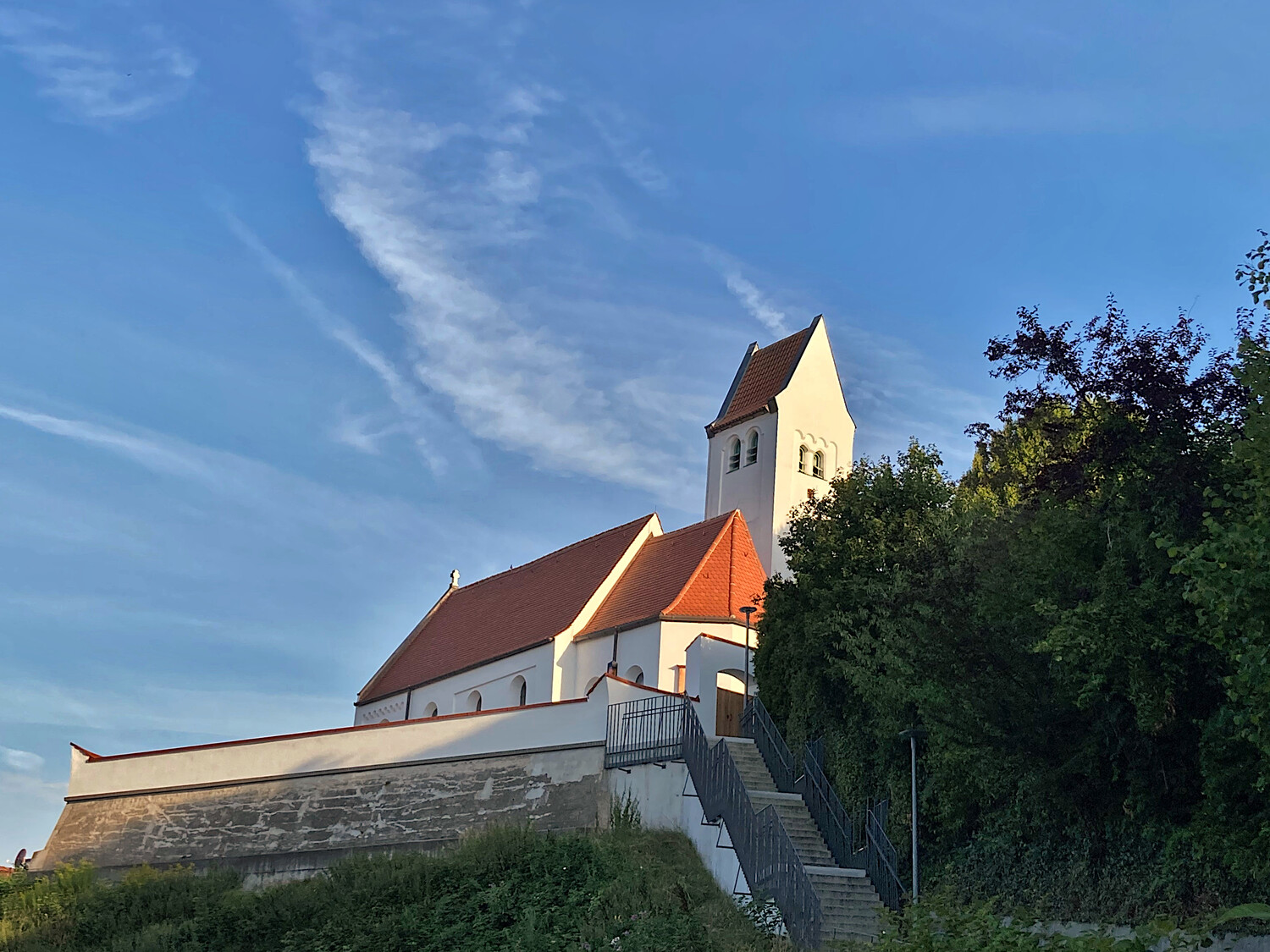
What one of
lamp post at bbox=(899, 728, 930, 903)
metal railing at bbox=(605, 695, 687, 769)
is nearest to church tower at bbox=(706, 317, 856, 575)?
metal railing at bbox=(605, 695, 687, 769)

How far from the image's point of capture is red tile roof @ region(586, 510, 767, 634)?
35.6m

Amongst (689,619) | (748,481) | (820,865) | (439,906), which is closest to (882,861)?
(820,865)

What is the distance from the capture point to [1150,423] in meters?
16.7

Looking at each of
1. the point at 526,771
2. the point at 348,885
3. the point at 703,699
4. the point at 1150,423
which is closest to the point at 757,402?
the point at 703,699

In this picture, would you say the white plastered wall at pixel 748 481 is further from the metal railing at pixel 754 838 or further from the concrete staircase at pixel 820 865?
the metal railing at pixel 754 838

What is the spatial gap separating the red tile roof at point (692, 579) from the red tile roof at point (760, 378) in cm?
996

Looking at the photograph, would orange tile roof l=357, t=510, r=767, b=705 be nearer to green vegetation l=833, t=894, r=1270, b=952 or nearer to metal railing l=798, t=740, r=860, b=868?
metal railing l=798, t=740, r=860, b=868

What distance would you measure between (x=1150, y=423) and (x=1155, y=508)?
1173 mm

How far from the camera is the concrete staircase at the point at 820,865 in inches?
734

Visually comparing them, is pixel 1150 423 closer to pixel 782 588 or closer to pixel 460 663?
pixel 782 588

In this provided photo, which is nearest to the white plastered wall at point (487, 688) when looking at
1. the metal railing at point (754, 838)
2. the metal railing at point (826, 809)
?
the metal railing at point (754, 838)

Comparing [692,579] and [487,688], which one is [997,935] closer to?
[692,579]

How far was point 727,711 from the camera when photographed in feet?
94.1

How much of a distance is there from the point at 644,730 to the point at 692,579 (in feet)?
37.8
